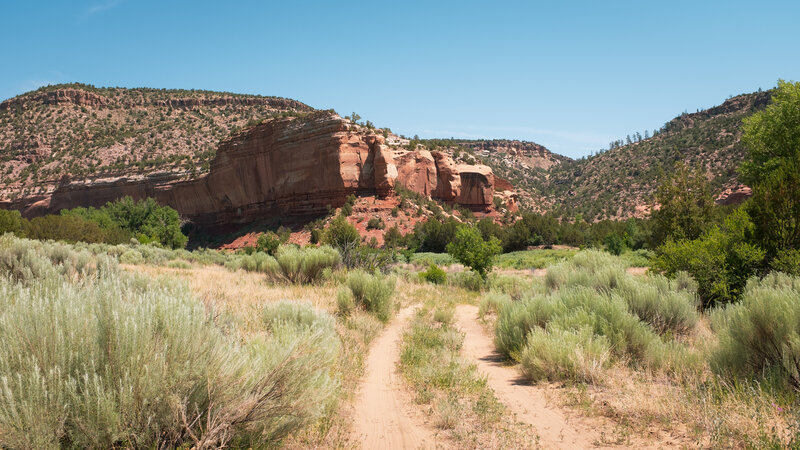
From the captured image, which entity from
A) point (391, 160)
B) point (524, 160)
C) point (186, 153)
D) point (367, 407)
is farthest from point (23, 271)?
point (524, 160)

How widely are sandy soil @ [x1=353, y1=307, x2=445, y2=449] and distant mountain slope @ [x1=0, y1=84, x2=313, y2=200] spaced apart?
62.7 m

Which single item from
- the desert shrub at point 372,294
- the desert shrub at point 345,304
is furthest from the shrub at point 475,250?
the desert shrub at point 345,304

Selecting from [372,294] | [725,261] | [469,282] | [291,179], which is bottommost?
[469,282]

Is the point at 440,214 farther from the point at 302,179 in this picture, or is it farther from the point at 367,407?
the point at 367,407

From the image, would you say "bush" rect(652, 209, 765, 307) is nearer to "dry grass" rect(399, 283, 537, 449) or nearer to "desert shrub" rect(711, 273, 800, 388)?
"desert shrub" rect(711, 273, 800, 388)

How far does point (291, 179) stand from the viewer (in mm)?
52156

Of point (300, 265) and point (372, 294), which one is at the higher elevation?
point (300, 265)

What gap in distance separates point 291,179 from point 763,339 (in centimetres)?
5164

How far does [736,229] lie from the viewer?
832cm

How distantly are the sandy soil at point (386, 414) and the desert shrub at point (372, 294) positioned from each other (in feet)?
9.93

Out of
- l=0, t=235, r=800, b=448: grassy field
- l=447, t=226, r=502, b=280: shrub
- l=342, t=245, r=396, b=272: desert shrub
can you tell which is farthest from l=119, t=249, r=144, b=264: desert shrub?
l=447, t=226, r=502, b=280: shrub

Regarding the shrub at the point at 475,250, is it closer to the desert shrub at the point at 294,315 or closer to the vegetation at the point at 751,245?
the vegetation at the point at 751,245

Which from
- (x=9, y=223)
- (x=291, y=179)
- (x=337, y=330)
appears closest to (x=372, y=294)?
(x=337, y=330)

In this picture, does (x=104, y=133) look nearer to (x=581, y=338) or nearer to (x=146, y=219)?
(x=146, y=219)
